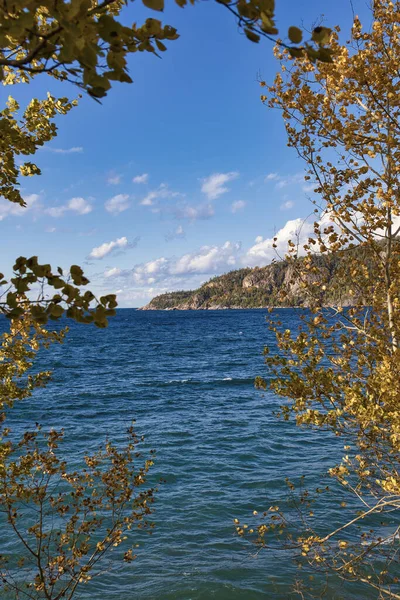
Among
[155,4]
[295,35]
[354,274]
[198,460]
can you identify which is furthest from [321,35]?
[198,460]

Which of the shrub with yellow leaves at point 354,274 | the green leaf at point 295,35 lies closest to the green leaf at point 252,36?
the green leaf at point 295,35

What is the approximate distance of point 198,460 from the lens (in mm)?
17750

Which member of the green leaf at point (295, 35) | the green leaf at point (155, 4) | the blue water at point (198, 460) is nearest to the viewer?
the green leaf at point (155, 4)

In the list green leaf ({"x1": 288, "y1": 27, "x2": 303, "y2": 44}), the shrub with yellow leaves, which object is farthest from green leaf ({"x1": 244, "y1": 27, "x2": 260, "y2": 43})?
the shrub with yellow leaves

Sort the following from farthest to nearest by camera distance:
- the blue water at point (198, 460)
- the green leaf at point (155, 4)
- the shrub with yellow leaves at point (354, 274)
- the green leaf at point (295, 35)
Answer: the blue water at point (198, 460)
the shrub with yellow leaves at point (354, 274)
the green leaf at point (295, 35)
the green leaf at point (155, 4)

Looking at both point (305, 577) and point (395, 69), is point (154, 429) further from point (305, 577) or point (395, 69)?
point (395, 69)

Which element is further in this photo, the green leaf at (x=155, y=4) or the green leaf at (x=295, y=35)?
the green leaf at (x=295, y=35)

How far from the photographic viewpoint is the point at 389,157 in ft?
22.1

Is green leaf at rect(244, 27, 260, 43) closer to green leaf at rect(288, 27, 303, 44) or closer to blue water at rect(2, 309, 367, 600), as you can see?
green leaf at rect(288, 27, 303, 44)

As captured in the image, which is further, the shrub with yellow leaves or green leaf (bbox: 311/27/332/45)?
the shrub with yellow leaves

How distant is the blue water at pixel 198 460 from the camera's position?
10.1 metres

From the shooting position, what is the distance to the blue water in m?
10.1

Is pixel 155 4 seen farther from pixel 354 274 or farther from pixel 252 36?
pixel 354 274

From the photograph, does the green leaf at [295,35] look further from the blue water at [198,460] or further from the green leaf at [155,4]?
the blue water at [198,460]
